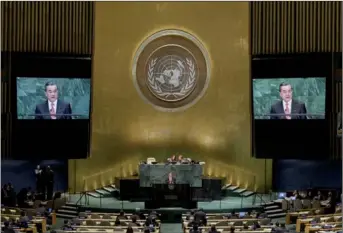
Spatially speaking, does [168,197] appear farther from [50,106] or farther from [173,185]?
[50,106]

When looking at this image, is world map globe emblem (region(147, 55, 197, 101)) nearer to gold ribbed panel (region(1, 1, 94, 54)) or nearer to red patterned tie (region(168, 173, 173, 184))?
gold ribbed panel (region(1, 1, 94, 54))

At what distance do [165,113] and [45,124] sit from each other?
5.16 meters

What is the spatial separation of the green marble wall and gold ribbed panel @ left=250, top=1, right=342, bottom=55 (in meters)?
6.17

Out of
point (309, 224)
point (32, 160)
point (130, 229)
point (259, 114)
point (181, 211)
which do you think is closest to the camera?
point (130, 229)

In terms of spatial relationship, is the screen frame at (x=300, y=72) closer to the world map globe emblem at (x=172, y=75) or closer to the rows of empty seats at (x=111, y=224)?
the world map globe emblem at (x=172, y=75)

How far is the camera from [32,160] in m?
21.0

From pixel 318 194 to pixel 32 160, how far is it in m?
10.6

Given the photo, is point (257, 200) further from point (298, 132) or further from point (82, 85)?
point (82, 85)

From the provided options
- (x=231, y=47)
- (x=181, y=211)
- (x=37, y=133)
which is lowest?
(x=181, y=211)

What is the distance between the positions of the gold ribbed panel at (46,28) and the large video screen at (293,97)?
20.6 feet

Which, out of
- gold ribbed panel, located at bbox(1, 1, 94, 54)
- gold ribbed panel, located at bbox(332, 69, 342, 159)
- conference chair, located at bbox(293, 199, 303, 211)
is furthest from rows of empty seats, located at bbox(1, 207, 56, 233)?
gold ribbed panel, located at bbox(332, 69, 342, 159)

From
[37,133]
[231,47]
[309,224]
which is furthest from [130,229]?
[231,47]

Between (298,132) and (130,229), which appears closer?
(130,229)

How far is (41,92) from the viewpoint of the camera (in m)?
18.8
